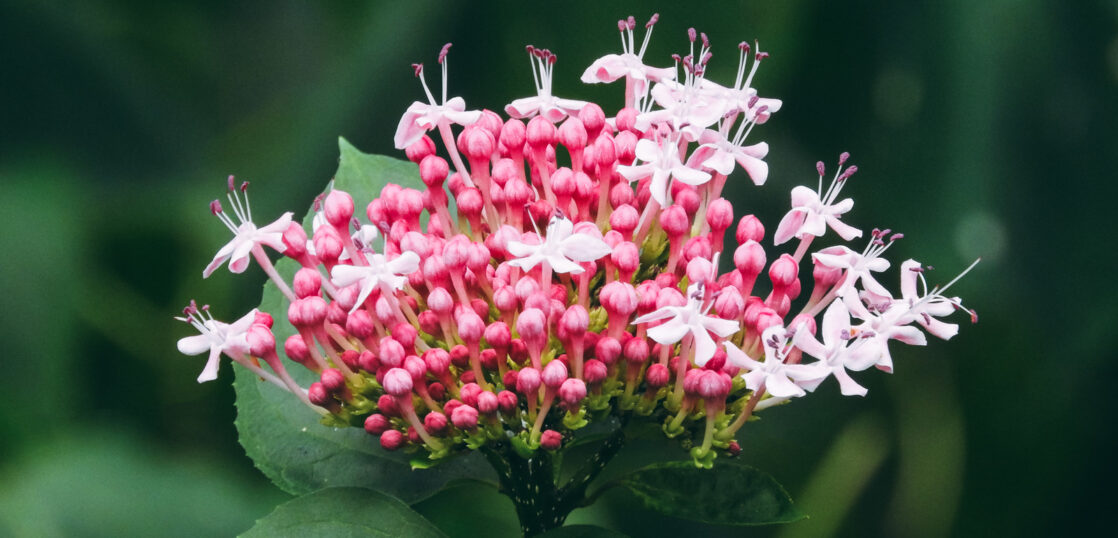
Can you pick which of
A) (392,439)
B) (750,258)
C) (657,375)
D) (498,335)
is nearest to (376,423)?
(392,439)

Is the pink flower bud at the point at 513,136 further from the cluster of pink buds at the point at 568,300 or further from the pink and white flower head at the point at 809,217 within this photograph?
the pink and white flower head at the point at 809,217

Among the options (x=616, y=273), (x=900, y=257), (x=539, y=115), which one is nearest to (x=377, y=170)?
(x=539, y=115)

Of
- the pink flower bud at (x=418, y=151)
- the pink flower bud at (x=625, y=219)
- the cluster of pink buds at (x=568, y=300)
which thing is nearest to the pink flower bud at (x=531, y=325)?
the cluster of pink buds at (x=568, y=300)

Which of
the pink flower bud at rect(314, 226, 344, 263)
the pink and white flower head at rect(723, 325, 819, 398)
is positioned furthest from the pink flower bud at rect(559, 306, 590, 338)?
the pink flower bud at rect(314, 226, 344, 263)

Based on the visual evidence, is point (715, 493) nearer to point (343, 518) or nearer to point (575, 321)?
point (575, 321)

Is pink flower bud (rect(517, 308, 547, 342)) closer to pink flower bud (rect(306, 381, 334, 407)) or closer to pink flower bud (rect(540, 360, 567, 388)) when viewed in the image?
pink flower bud (rect(540, 360, 567, 388))
